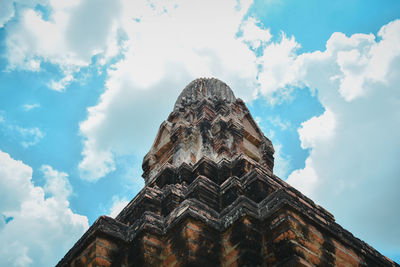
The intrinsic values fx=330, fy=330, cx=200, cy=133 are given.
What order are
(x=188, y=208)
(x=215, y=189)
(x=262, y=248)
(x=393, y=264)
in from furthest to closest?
(x=215, y=189)
(x=393, y=264)
(x=188, y=208)
(x=262, y=248)

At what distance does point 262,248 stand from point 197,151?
4.68 metres

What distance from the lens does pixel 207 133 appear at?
915 cm

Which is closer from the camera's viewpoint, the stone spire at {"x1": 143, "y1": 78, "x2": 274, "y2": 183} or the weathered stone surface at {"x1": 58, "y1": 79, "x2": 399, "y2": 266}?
the weathered stone surface at {"x1": 58, "y1": 79, "x2": 399, "y2": 266}

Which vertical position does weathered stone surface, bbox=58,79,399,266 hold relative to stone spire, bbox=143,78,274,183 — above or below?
below

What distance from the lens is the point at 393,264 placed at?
5484 millimetres

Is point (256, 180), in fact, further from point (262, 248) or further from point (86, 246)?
point (86, 246)

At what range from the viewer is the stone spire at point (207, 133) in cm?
859

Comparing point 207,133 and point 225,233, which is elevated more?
point 207,133

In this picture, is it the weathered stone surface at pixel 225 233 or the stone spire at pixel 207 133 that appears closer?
the weathered stone surface at pixel 225 233

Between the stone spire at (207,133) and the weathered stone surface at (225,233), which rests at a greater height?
the stone spire at (207,133)

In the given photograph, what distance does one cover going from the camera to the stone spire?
8594mm

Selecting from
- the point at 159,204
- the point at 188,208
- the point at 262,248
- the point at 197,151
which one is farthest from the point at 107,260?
the point at 197,151

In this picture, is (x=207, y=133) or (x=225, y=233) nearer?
(x=225, y=233)

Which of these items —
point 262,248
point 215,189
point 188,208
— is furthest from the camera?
point 215,189
